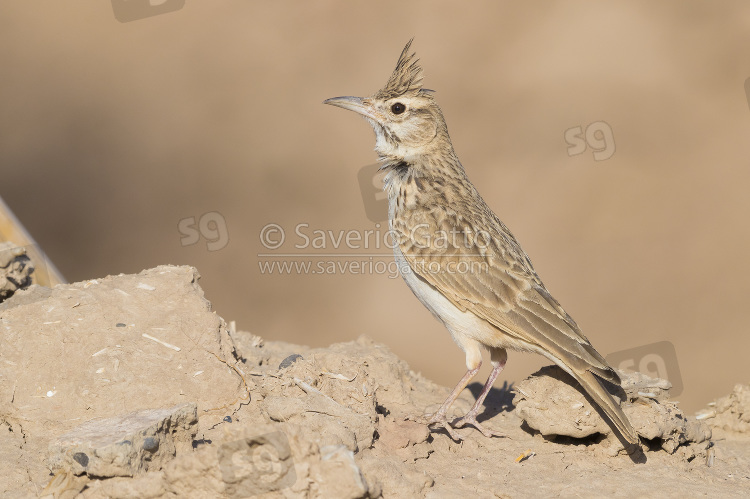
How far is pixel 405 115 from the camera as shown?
6637 millimetres

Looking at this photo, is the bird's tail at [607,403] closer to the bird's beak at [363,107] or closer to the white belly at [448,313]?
the white belly at [448,313]

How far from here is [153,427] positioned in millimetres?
4289

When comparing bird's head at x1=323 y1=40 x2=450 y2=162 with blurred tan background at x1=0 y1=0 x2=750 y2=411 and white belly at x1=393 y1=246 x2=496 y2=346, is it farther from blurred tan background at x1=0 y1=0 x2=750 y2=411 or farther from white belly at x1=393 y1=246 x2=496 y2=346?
blurred tan background at x1=0 y1=0 x2=750 y2=411

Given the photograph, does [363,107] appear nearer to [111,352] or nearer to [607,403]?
[111,352]

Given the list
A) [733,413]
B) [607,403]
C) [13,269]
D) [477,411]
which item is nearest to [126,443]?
[13,269]

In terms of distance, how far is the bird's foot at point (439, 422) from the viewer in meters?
5.59

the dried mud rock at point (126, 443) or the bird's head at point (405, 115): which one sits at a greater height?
the bird's head at point (405, 115)

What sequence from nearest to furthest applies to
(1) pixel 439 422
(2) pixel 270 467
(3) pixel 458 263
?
(2) pixel 270 467 → (1) pixel 439 422 → (3) pixel 458 263

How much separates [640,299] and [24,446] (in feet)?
30.2

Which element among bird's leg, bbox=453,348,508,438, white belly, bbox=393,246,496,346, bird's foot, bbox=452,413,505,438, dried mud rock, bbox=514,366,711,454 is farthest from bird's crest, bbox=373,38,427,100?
bird's foot, bbox=452,413,505,438

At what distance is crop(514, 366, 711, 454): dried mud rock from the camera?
5492 mm

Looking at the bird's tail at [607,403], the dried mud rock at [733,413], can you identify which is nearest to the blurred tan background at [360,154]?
the dried mud rock at [733,413]

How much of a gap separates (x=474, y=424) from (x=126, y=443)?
8.31 feet

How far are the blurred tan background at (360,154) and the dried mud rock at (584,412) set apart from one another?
492 centimetres
